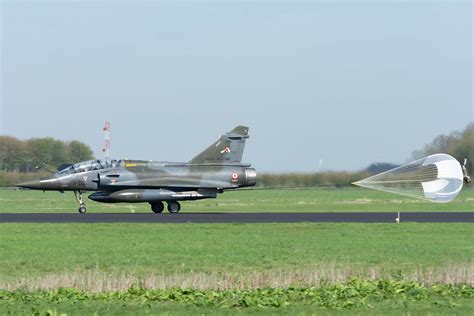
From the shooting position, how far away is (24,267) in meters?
22.1

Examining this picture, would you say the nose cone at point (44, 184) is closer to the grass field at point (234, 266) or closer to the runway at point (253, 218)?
the runway at point (253, 218)

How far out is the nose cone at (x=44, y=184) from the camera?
43750 mm

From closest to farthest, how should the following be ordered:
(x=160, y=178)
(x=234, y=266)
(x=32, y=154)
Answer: (x=234, y=266) < (x=160, y=178) < (x=32, y=154)

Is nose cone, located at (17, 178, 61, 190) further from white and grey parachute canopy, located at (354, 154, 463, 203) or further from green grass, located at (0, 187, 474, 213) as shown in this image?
white and grey parachute canopy, located at (354, 154, 463, 203)

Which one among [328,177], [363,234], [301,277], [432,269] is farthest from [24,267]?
[328,177]

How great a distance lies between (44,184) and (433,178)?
2192 centimetres

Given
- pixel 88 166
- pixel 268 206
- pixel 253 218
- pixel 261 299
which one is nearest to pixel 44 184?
pixel 88 166

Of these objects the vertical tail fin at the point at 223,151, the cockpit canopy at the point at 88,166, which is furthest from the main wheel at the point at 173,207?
the cockpit canopy at the point at 88,166

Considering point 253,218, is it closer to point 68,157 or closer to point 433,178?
point 433,178

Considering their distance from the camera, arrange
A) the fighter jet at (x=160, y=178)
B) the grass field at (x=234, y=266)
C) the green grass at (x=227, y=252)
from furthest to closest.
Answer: the fighter jet at (x=160, y=178)
the green grass at (x=227, y=252)
the grass field at (x=234, y=266)

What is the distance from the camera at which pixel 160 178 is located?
1747 inches

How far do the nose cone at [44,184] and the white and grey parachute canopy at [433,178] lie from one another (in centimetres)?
1964

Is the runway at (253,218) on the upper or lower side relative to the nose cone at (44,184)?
lower

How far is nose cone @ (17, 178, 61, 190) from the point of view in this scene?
43.8 metres
